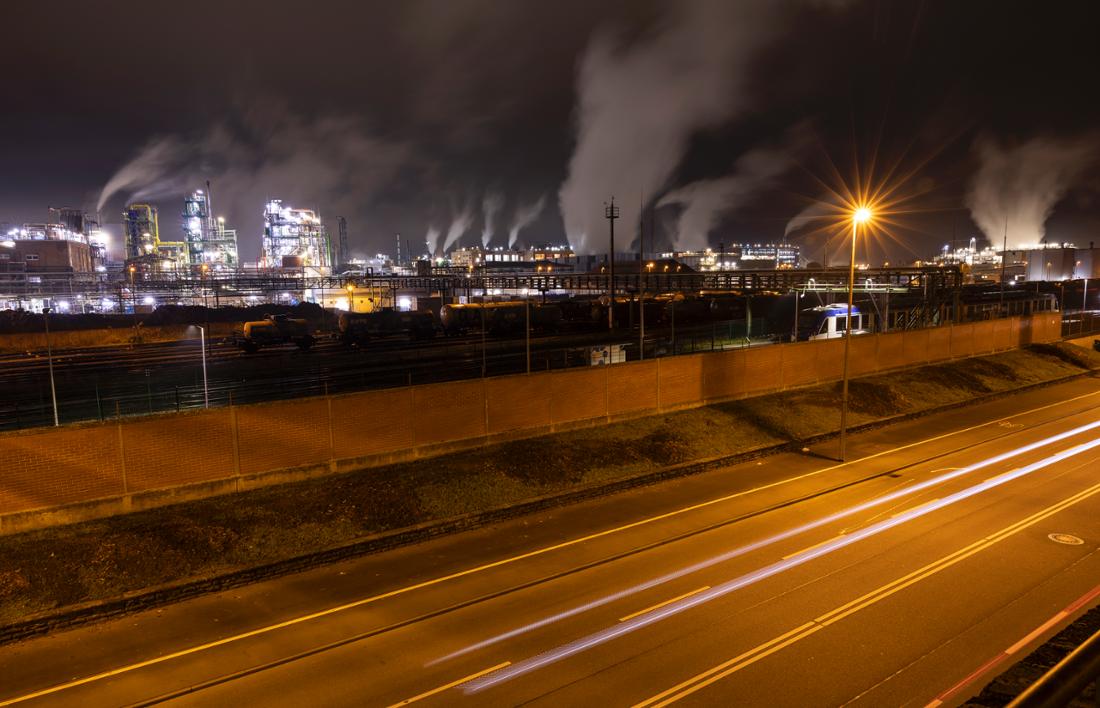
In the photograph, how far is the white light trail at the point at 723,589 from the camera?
389 inches

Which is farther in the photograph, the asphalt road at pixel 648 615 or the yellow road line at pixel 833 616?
the asphalt road at pixel 648 615

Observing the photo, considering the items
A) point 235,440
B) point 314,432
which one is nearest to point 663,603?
point 314,432

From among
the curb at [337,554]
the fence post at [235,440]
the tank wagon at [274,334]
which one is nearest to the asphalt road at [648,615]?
the curb at [337,554]

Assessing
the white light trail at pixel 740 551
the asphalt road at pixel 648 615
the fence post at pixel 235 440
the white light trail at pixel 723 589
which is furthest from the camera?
the fence post at pixel 235 440

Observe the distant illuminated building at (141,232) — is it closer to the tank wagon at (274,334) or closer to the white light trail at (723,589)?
the tank wagon at (274,334)

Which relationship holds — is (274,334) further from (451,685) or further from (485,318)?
(451,685)

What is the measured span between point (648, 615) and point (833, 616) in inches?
124

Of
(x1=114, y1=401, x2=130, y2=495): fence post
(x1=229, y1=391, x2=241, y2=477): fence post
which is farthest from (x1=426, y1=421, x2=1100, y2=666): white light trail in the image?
(x1=114, y1=401, x2=130, y2=495): fence post

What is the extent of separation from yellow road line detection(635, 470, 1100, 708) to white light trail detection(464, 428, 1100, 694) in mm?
1593

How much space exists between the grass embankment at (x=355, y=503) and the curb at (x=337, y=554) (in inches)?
9.0

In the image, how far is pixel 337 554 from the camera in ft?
47.5

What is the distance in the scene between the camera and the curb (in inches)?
459

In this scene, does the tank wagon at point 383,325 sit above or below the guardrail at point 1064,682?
below

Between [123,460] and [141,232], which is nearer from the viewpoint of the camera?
[123,460]
